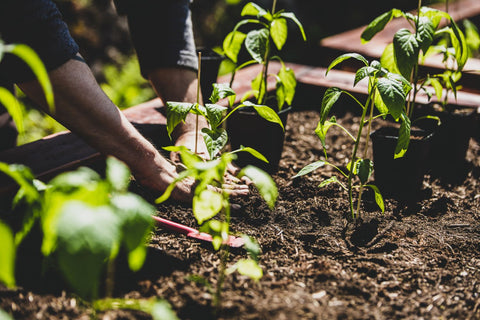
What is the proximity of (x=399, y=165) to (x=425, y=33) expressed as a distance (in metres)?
0.50

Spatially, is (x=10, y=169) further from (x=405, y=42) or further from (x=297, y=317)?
(x=405, y=42)

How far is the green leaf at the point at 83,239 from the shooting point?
81 cm

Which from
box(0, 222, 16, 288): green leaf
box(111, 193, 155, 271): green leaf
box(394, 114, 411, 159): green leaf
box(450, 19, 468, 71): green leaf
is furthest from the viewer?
box(450, 19, 468, 71): green leaf

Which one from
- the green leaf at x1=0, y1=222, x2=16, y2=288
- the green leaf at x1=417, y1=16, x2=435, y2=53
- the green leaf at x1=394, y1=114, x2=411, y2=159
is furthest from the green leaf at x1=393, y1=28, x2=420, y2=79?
the green leaf at x1=0, y1=222, x2=16, y2=288

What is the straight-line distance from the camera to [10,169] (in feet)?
3.29

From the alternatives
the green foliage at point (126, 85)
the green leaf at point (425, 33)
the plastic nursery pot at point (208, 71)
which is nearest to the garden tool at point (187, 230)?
the green leaf at point (425, 33)

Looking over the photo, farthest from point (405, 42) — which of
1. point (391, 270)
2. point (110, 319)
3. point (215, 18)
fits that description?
point (215, 18)

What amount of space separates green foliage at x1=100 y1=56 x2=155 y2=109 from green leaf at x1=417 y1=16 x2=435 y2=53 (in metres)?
2.48

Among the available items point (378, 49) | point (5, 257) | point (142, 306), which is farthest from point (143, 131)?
point (378, 49)

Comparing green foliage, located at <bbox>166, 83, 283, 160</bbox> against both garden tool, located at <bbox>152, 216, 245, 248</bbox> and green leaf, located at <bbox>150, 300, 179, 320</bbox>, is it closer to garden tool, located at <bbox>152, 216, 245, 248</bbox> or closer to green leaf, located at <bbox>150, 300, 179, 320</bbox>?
garden tool, located at <bbox>152, 216, 245, 248</bbox>

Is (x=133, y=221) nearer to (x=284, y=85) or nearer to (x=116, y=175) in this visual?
(x=116, y=175)

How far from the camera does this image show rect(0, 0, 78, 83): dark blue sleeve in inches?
58.0

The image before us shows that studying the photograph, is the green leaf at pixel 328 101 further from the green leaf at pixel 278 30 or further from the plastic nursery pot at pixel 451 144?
the plastic nursery pot at pixel 451 144

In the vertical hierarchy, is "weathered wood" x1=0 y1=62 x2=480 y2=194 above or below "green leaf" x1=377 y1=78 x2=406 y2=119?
below
